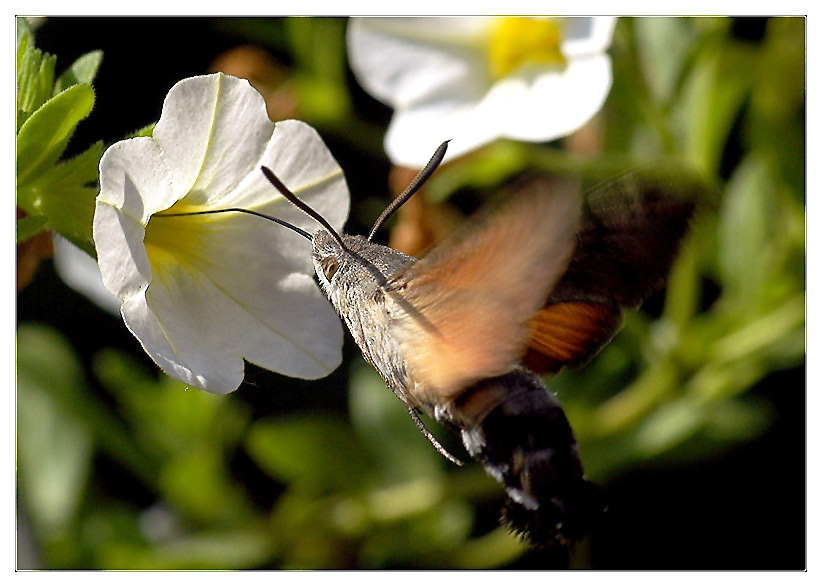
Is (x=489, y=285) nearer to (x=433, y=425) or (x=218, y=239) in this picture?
(x=218, y=239)

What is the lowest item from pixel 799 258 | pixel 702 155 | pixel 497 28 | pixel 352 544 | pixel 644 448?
pixel 352 544

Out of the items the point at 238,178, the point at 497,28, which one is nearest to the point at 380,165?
the point at 497,28

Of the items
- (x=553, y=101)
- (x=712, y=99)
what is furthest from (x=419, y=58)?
(x=712, y=99)

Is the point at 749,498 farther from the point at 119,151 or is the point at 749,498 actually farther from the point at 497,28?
the point at 119,151

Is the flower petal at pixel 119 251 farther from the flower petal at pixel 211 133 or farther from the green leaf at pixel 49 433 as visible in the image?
the green leaf at pixel 49 433

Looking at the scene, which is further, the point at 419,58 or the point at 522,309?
the point at 419,58

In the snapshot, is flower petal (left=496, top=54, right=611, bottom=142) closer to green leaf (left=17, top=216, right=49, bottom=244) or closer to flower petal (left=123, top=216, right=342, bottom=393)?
flower petal (left=123, top=216, right=342, bottom=393)
